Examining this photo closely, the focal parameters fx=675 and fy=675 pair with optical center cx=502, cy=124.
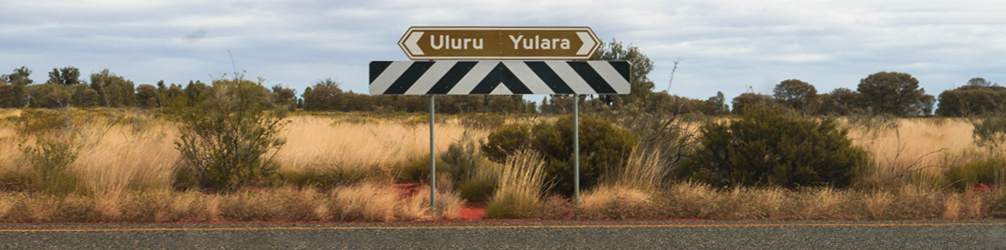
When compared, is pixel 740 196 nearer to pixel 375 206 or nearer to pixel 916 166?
pixel 375 206

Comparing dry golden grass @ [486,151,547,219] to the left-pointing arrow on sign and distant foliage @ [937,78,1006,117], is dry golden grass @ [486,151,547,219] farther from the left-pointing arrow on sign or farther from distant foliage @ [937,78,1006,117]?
distant foliage @ [937,78,1006,117]

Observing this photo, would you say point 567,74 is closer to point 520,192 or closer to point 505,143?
point 520,192

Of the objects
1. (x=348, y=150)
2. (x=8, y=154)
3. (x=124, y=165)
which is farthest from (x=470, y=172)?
(x=8, y=154)

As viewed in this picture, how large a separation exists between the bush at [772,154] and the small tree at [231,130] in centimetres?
618

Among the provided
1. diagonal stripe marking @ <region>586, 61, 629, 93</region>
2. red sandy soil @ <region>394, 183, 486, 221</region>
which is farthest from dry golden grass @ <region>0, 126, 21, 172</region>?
diagonal stripe marking @ <region>586, 61, 629, 93</region>

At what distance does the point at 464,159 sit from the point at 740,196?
4664 mm

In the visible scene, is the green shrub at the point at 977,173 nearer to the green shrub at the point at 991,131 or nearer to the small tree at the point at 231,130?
the green shrub at the point at 991,131

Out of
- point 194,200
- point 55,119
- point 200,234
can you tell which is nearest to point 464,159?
point 194,200

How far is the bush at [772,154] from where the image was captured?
9.66 m

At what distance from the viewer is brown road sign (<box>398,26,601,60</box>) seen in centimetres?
779

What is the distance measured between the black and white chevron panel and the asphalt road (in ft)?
5.71

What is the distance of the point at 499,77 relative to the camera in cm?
780

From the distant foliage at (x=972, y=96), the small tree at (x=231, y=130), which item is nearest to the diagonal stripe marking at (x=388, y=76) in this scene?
the small tree at (x=231, y=130)

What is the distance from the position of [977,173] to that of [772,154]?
14.7 feet
